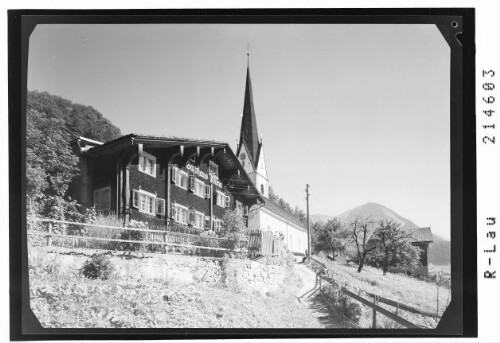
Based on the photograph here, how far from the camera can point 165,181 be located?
11.2m

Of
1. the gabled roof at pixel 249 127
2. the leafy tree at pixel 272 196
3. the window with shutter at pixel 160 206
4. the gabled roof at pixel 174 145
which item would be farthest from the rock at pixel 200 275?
the gabled roof at pixel 249 127

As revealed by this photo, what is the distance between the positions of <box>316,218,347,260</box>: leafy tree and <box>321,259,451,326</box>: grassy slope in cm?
22

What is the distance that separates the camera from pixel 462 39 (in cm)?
1068

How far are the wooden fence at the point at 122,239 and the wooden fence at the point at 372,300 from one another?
2.00 metres

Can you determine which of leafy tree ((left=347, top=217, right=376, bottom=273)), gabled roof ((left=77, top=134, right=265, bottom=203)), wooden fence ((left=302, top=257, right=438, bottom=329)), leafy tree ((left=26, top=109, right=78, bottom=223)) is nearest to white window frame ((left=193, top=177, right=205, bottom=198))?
gabled roof ((left=77, top=134, right=265, bottom=203))

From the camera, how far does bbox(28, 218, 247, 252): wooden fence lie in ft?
35.6

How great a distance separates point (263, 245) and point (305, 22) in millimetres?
3860

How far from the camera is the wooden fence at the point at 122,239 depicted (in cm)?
1084

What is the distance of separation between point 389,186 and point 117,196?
4.50 metres

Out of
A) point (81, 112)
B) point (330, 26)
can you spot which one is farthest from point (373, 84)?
point (81, 112)

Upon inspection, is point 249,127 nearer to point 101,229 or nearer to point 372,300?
point 101,229

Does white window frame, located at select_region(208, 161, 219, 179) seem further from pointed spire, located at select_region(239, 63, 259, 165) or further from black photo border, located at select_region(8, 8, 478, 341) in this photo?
black photo border, located at select_region(8, 8, 478, 341)

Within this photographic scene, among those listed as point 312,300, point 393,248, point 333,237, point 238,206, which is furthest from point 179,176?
point 393,248

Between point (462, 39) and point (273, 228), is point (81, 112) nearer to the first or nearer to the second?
point (273, 228)
